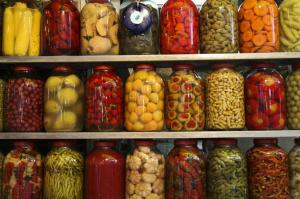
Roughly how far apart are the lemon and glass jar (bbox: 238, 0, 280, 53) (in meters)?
0.65

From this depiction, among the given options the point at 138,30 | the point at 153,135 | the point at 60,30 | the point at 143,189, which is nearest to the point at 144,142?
the point at 153,135

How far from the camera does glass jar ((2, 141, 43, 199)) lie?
1.34 meters

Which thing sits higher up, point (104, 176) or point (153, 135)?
point (153, 135)

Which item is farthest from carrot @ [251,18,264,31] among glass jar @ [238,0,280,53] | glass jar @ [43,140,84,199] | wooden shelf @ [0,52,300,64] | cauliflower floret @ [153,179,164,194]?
glass jar @ [43,140,84,199]

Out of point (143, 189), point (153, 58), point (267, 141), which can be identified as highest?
Answer: point (153, 58)

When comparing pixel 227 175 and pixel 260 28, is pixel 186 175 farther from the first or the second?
pixel 260 28

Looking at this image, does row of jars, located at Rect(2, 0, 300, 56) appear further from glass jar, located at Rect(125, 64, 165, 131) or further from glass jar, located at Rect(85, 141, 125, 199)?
glass jar, located at Rect(85, 141, 125, 199)

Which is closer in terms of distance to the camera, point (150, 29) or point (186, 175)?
point (186, 175)

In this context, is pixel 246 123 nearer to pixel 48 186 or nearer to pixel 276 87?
pixel 276 87

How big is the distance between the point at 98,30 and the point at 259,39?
0.59 metres

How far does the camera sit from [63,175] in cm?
134

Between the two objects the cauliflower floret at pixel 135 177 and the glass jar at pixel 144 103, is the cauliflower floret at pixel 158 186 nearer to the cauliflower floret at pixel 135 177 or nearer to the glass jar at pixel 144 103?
the cauliflower floret at pixel 135 177

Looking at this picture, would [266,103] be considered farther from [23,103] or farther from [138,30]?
[23,103]

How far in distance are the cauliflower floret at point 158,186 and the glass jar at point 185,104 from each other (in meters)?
0.19
